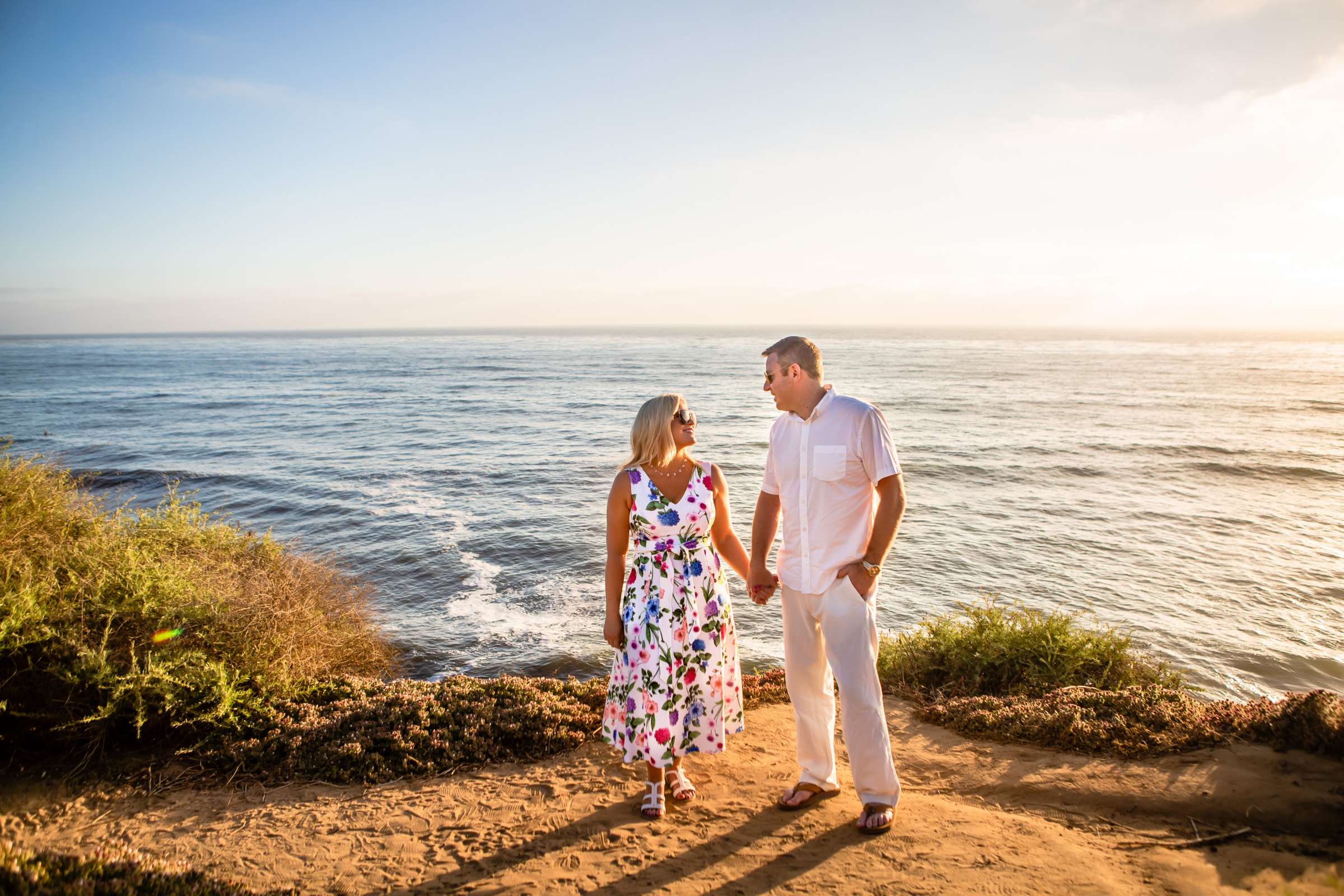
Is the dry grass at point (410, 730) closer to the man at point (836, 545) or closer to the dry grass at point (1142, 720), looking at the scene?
the dry grass at point (1142, 720)

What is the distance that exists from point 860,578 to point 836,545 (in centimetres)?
24

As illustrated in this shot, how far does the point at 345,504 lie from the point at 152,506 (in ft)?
15.8

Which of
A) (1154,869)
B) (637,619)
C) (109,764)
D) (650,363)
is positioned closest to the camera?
(1154,869)

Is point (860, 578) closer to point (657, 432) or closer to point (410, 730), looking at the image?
point (657, 432)

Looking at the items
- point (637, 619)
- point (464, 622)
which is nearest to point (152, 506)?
point (464, 622)

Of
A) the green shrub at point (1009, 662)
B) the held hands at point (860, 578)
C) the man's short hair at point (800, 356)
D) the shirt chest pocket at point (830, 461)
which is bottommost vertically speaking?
the green shrub at point (1009, 662)

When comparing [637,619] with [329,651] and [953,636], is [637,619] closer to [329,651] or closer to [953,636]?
[953,636]

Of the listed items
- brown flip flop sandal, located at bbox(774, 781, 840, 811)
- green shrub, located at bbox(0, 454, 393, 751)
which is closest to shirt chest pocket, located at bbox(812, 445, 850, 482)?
brown flip flop sandal, located at bbox(774, 781, 840, 811)

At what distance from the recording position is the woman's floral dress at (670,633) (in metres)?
4.71

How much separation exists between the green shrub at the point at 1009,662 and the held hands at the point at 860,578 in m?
3.38

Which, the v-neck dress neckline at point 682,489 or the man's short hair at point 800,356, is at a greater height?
the man's short hair at point 800,356

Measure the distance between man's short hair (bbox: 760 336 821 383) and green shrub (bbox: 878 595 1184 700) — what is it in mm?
4223

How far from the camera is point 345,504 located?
17.6 m

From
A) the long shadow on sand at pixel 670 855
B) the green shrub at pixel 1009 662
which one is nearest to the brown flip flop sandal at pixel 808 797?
the long shadow on sand at pixel 670 855
